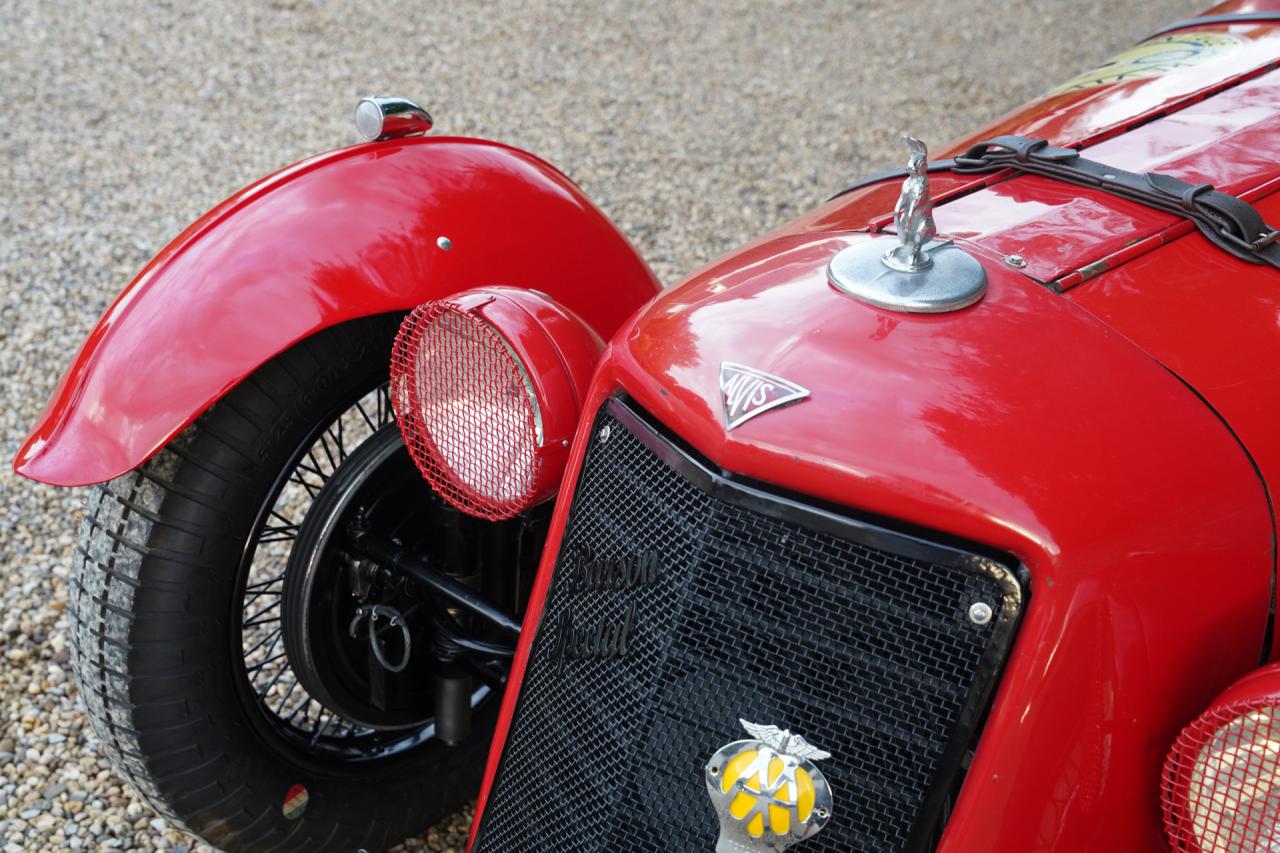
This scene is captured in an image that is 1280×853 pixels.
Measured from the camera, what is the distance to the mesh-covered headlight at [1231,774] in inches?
46.9

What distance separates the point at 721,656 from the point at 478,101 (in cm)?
458

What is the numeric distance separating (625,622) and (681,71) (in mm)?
4924

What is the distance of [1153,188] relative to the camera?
1.75 m

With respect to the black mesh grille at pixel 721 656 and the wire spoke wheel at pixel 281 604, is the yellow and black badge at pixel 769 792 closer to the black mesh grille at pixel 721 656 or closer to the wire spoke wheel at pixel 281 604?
the black mesh grille at pixel 721 656

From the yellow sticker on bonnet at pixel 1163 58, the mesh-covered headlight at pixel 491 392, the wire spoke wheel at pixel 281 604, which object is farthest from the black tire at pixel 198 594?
the yellow sticker on bonnet at pixel 1163 58

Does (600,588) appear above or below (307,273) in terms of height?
below

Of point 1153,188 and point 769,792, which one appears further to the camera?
point 1153,188

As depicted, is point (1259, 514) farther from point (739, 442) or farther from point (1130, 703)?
point (739, 442)

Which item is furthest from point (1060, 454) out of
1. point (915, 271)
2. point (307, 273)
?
point (307, 273)

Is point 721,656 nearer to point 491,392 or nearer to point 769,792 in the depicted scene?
point 769,792

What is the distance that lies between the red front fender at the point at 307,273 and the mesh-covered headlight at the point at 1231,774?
1.24 meters

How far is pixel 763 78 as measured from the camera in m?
6.03

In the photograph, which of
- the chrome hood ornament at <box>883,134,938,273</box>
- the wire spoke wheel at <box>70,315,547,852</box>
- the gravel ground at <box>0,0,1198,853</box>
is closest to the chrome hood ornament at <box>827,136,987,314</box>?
the chrome hood ornament at <box>883,134,938,273</box>

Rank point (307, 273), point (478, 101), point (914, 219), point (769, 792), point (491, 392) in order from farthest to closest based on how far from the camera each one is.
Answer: point (478, 101) < point (307, 273) < point (491, 392) < point (914, 219) < point (769, 792)
